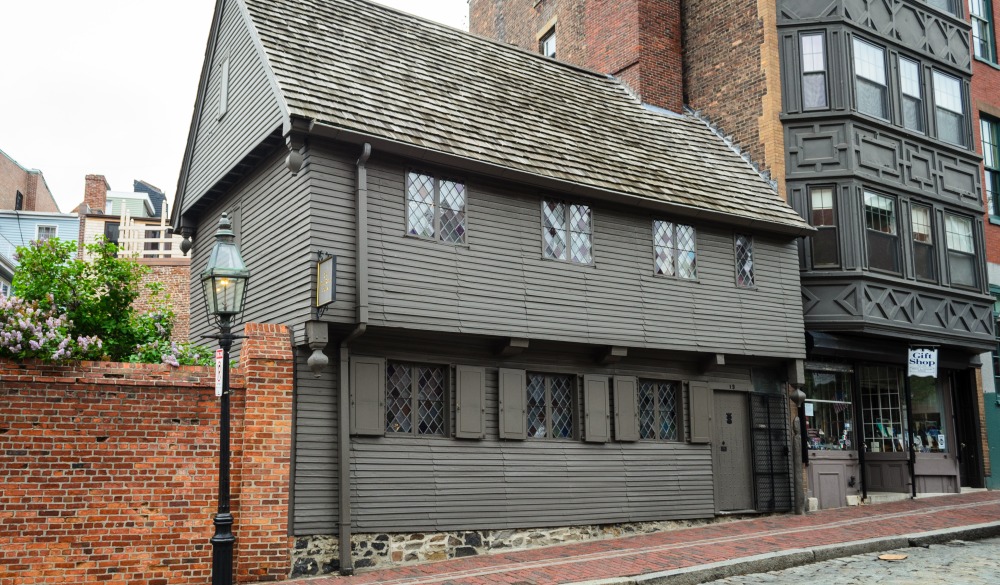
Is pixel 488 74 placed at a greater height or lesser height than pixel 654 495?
greater

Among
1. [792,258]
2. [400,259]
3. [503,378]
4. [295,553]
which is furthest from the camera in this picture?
[792,258]

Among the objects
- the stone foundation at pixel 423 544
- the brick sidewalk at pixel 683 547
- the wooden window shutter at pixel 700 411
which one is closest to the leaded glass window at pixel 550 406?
the stone foundation at pixel 423 544

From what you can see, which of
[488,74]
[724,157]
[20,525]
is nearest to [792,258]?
[724,157]

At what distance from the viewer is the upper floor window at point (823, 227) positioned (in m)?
18.0

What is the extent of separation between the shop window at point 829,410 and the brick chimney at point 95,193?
27.1 metres

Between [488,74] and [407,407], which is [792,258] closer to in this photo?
[488,74]

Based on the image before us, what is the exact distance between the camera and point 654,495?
15.2m

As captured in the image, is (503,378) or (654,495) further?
(654,495)

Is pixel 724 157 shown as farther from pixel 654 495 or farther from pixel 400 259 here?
pixel 400 259

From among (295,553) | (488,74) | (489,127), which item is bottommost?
(295,553)

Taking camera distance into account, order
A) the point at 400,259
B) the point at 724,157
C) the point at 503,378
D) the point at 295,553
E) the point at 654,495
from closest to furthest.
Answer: the point at 295,553, the point at 400,259, the point at 503,378, the point at 654,495, the point at 724,157

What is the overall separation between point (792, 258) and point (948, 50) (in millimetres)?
7294

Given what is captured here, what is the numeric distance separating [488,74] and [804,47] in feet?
22.4

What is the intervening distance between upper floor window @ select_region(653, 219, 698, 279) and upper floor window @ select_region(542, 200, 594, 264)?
4.79 feet
